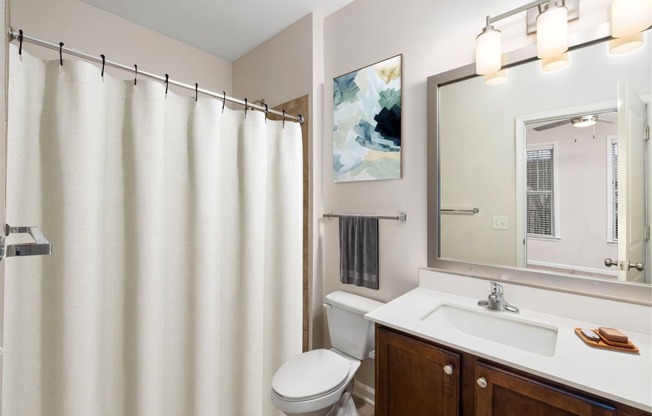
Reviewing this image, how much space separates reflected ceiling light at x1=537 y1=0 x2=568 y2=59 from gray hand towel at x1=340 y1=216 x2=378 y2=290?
1.13 m

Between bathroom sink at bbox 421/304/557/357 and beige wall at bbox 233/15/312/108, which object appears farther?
beige wall at bbox 233/15/312/108

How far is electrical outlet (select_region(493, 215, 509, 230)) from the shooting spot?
1.40 meters

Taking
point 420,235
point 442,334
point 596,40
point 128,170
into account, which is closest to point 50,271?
point 128,170

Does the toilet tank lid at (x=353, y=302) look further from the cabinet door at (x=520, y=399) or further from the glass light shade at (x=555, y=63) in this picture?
the glass light shade at (x=555, y=63)

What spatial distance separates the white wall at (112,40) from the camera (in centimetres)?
180

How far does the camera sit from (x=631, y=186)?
42.3 inches

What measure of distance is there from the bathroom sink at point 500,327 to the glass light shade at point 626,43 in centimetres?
109

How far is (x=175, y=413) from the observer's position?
129cm

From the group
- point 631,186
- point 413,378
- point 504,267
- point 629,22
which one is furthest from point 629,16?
point 413,378

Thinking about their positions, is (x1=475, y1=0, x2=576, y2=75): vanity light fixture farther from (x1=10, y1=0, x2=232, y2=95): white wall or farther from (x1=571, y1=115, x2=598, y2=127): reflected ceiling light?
(x1=10, y1=0, x2=232, y2=95): white wall

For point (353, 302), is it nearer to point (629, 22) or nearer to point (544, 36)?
point (544, 36)

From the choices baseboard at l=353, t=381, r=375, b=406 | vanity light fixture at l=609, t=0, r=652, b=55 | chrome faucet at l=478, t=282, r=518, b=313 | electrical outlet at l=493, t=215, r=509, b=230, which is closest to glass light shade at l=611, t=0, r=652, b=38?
vanity light fixture at l=609, t=0, r=652, b=55

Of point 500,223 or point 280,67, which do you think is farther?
point 280,67

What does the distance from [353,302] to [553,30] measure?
1609 mm
